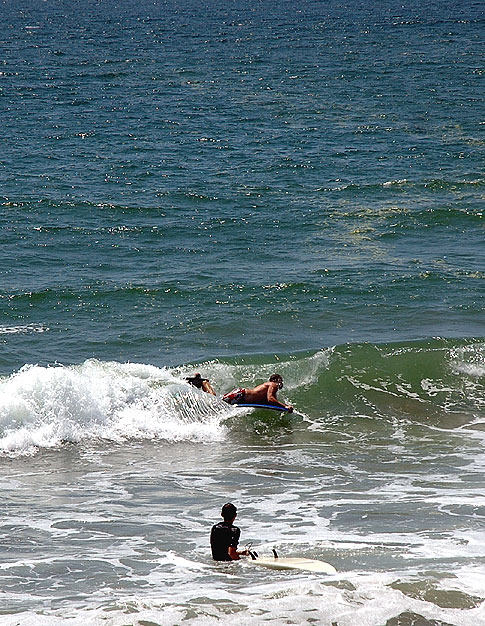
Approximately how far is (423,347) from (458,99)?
2684 cm

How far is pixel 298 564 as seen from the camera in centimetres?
1025

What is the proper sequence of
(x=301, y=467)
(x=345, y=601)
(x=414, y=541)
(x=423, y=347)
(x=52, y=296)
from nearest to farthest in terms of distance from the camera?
(x=345, y=601) < (x=414, y=541) < (x=301, y=467) < (x=423, y=347) < (x=52, y=296)

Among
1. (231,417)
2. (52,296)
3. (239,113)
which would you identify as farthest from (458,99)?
(231,417)

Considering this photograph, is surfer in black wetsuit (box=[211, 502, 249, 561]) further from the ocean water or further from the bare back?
the bare back

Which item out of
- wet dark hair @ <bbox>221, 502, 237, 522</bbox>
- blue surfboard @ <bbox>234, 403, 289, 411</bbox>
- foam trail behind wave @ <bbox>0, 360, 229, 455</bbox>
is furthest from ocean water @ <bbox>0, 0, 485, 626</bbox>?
wet dark hair @ <bbox>221, 502, 237, 522</bbox>

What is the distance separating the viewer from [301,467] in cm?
1479

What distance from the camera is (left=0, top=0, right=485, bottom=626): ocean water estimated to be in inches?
405

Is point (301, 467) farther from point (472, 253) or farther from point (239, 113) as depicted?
point (239, 113)

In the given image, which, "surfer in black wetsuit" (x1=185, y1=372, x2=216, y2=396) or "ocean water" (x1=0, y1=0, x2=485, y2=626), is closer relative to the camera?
"ocean water" (x1=0, y1=0, x2=485, y2=626)

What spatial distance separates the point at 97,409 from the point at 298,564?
748 centimetres

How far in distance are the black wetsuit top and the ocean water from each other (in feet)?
0.67

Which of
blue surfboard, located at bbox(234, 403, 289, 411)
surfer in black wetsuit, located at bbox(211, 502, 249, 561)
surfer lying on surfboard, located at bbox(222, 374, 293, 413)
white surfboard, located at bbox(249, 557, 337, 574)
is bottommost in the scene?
white surfboard, located at bbox(249, 557, 337, 574)

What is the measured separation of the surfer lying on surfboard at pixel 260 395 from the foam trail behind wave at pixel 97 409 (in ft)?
0.93

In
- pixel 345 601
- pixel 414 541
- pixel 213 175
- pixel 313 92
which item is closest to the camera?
pixel 345 601
